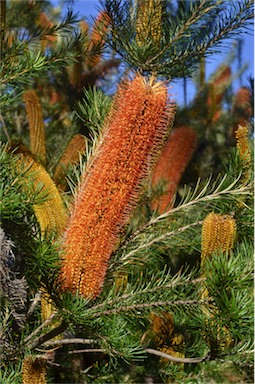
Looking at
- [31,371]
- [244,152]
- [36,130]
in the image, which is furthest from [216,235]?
[36,130]

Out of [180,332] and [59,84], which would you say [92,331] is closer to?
[180,332]

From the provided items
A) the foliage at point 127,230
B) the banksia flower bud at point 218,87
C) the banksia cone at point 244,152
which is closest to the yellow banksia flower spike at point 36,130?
the foliage at point 127,230

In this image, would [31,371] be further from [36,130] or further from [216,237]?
[36,130]

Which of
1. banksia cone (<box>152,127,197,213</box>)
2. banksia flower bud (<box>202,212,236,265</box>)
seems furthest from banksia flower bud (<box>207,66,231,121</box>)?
banksia flower bud (<box>202,212,236,265</box>)

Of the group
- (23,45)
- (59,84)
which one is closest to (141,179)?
(23,45)

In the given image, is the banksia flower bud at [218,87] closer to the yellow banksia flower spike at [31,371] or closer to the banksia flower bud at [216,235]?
the banksia flower bud at [216,235]

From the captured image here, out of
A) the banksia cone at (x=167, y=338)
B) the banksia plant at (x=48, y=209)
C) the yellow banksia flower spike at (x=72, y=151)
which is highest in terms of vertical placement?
the banksia plant at (x=48, y=209)

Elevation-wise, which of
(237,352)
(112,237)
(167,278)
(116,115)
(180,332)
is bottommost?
(180,332)
